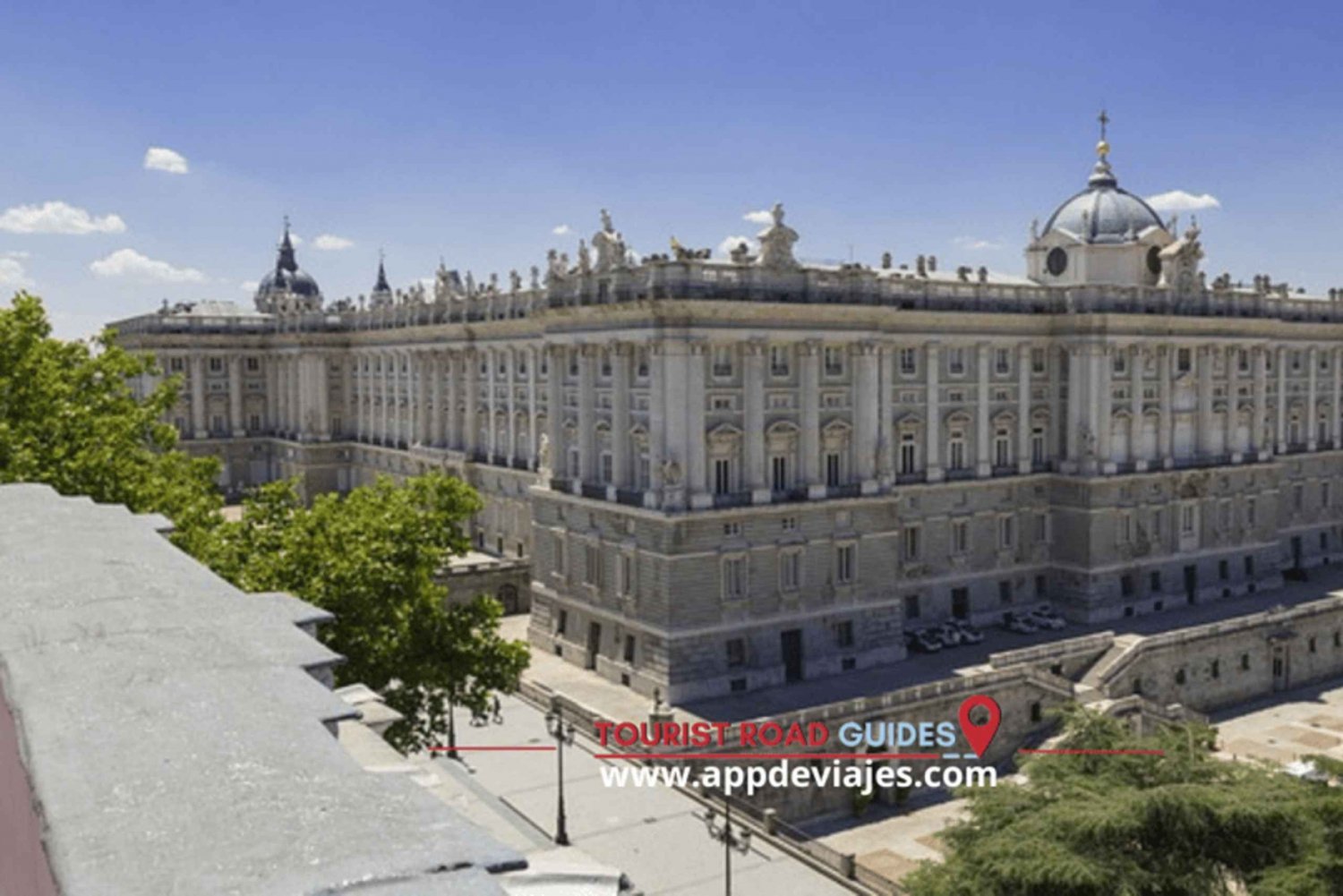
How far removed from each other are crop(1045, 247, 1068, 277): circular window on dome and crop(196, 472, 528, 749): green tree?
42028 millimetres

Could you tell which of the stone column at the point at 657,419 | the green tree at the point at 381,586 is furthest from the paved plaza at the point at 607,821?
the stone column at the point at 657,419

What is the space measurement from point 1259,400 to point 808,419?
34681mm

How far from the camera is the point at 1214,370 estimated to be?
67688mm

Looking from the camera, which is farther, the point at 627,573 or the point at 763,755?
the point at 627,573

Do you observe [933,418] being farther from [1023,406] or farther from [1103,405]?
[1103,405]

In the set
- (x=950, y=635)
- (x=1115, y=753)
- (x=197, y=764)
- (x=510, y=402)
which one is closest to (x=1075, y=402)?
(x=950, y=635)

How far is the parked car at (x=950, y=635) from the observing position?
2206 inches

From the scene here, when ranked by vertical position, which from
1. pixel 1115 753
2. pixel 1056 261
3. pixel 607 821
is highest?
pixel 1056 261

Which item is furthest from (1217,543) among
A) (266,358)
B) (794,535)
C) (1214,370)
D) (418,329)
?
(266,358)

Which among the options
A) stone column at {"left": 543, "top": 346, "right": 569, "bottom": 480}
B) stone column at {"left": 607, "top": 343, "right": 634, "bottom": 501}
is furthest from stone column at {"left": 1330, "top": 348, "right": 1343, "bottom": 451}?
stone column at {"left": 543, "top": 346, "right": 569, "bottom": 480}

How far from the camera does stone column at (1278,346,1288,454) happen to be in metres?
73.3

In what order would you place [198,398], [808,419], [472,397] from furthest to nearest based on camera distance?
[198,398], [472,397], [808,419]

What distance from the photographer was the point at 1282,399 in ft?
242

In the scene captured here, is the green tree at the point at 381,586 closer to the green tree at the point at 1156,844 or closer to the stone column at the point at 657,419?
the stone column at the point at 657,419
